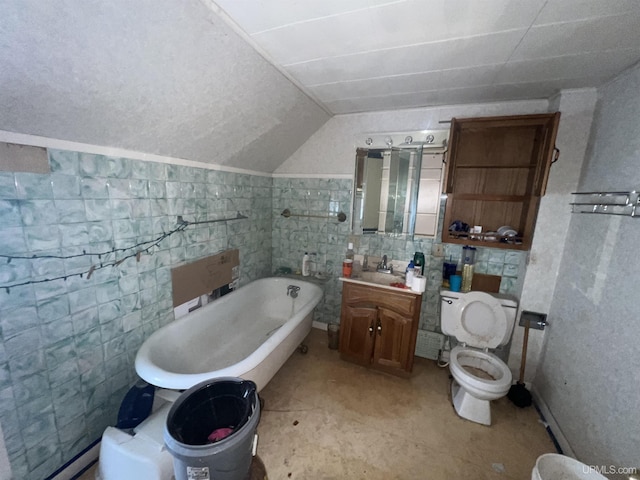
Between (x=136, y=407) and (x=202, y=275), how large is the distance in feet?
3.25

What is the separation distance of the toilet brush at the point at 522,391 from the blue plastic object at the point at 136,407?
2669 millimetres

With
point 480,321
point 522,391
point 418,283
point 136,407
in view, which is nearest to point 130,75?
point 136,407

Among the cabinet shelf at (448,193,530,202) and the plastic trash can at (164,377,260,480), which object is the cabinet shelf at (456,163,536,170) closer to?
the cabinet shelf at (448,193,530,202)

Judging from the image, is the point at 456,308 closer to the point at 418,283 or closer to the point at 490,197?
the point at 418,283

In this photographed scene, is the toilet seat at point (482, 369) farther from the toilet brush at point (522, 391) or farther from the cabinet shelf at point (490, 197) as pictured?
the cabinet shelf at point (490, 197)

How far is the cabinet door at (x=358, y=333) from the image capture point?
2293mm

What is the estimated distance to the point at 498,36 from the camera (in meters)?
1.23

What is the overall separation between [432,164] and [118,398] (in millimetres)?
3056

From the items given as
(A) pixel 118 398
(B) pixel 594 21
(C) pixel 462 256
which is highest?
(B) pixel 594 21

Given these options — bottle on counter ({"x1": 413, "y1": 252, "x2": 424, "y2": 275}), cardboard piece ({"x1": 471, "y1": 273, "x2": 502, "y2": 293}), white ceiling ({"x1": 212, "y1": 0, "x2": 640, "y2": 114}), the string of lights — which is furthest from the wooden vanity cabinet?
white ceiling ({"x1": 212, "y1": 0, "x2": 640, "y2": 114})

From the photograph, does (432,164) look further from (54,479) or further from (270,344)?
(54,479)

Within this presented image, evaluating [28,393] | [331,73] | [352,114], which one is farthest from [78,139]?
[352,114]

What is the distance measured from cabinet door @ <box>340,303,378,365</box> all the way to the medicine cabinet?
86 centimetres

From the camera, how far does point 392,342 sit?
88.3 inches
